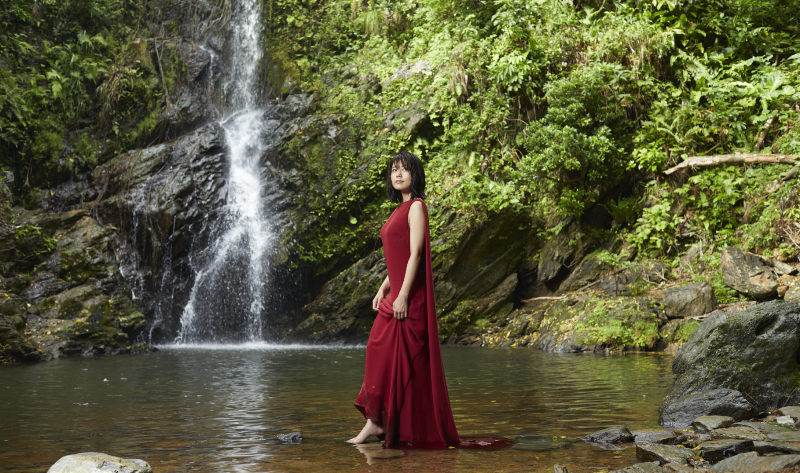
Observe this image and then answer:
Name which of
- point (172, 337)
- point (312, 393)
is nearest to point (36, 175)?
point (172, 337)

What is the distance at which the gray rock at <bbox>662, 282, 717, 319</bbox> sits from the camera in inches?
443

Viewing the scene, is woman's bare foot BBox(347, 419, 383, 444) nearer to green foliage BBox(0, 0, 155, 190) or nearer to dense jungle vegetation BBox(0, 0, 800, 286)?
dense jungle vegetation BBox(0, 0, 800, 286)

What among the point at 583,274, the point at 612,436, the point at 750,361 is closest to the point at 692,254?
the point at 583,274

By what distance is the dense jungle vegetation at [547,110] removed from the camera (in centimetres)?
1317

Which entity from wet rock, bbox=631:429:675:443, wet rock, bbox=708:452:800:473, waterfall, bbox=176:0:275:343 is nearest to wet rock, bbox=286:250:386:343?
waterfall, bbox=176:0:275:343

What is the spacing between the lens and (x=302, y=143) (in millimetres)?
17594

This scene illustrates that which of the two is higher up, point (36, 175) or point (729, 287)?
point (36, 175)

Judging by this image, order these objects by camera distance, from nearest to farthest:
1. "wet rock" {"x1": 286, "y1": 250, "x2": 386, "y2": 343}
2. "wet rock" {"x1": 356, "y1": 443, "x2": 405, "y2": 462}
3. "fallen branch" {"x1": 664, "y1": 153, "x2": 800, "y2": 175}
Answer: "wet rock" {"x1": 356, "y1": 443, "x2": 405, "y2": 462} < "fallen branch" {"x1": 664, "y1": 153, "x2": 800, "y2": 175} < "wet rock" {"x1": 286, "y1": 250, "x2": 386, "y2": 343}

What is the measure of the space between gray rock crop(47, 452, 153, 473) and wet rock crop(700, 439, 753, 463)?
3204mm

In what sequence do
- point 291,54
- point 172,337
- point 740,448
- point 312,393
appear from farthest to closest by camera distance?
1. point 291,54
2. point 172,337
3. point 312,393
4. point 740,448

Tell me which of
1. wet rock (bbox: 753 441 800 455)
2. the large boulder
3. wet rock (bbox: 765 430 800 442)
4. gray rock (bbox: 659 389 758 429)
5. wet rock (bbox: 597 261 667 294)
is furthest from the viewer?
wet rock (bbox: 597 261 667 294)

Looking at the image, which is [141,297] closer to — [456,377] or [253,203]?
[253,203]

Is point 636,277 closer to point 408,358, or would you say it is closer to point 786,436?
point 786,436

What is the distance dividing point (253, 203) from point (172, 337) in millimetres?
4296
